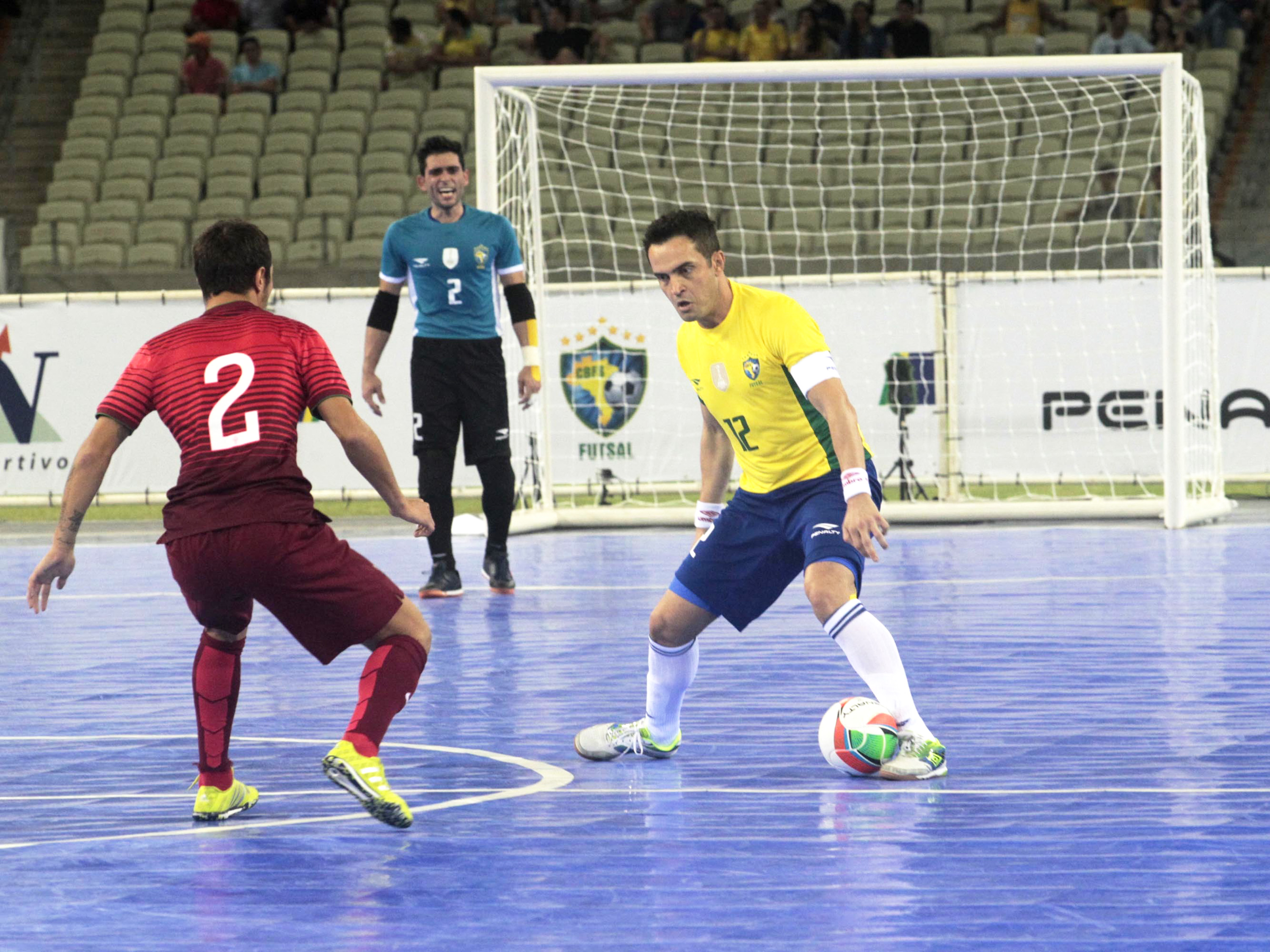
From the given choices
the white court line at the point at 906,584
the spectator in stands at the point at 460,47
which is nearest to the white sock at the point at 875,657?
the white court line at the point at 906,584

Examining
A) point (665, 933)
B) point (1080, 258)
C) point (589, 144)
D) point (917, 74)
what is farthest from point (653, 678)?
point (589, 144)

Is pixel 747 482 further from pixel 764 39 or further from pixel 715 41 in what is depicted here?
pixel 715 41

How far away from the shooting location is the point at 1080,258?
621 inches

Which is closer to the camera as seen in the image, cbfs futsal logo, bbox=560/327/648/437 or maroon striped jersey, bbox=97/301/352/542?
maroon striped jersey, bbox=97/301/352/542

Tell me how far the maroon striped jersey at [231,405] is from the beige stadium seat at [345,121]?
14988mm

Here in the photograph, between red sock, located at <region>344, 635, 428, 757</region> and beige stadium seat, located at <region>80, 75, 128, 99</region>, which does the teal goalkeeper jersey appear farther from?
beige stadium seat, located at <region>80, 75, 128, 99</region>

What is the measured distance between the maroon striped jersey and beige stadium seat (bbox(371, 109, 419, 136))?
14.8m

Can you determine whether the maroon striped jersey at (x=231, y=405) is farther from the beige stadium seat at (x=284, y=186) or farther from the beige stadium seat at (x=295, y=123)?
the beige stadium seat at (x=295, y=123)

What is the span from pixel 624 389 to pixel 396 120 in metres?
6.41

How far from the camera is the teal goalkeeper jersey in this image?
26.7 ft

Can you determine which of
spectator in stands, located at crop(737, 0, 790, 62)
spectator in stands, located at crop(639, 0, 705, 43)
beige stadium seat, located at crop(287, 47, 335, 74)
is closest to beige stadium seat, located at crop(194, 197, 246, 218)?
beige stadium seat, located at crop(287, 47, 335, 74)

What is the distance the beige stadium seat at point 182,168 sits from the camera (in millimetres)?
18219

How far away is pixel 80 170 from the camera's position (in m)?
18.7

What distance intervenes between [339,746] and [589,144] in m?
14.3
